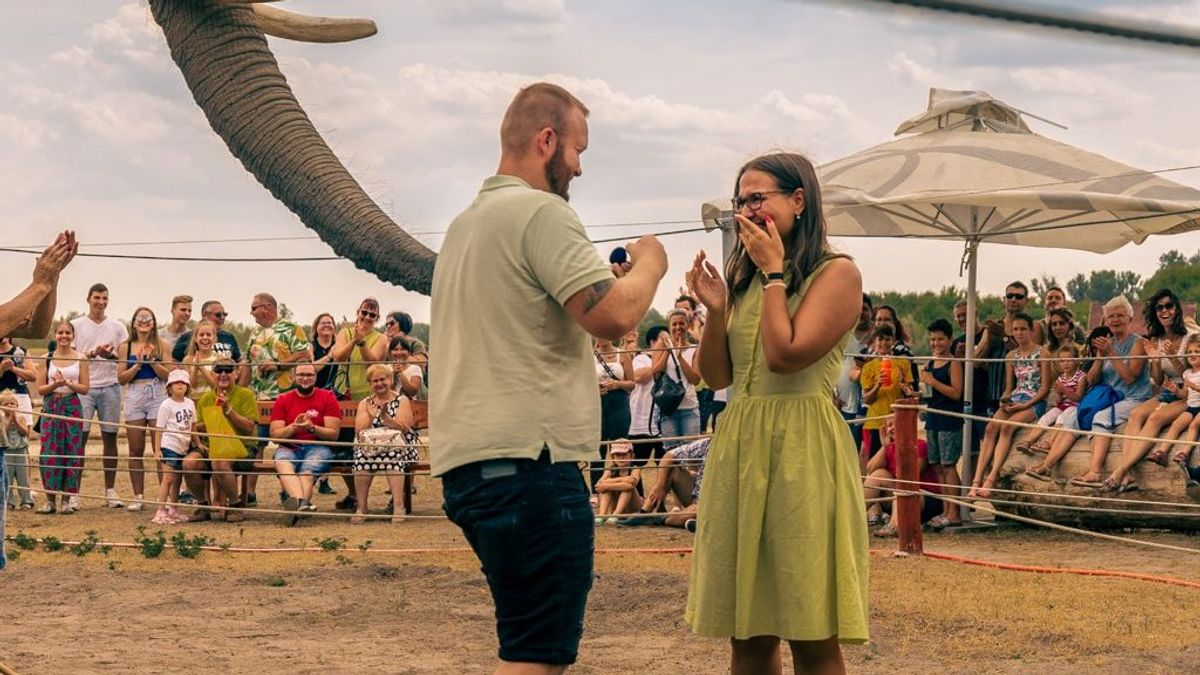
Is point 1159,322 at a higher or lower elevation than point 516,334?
higher

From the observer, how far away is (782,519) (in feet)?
14.3

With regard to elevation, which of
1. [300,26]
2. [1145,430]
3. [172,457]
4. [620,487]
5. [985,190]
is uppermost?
[300,26]

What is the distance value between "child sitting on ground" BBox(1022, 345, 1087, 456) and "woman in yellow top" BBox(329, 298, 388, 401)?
5.05m

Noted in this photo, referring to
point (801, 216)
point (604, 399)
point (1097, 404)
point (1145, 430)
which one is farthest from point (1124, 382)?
point (801, 216)

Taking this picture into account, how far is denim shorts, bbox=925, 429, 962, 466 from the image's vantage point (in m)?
12.0

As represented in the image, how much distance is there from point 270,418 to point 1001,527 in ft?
18.5

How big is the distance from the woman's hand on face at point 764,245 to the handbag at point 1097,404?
295 inches

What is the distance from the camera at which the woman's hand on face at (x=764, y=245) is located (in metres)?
4.36

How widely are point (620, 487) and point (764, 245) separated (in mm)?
8120

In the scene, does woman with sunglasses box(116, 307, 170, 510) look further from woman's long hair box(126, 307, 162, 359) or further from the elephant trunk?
the elephant trunk

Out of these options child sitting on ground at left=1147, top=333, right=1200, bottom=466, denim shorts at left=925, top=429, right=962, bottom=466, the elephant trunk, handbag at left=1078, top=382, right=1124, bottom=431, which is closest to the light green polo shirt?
the elephant trunk

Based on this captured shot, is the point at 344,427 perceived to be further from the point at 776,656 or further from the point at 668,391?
the point at 776,656

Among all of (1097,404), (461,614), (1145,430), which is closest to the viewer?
(461,614)

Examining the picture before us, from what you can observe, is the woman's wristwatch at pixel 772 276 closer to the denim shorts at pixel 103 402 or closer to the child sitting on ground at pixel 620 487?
the child sitting on ground at pixel 620 487
